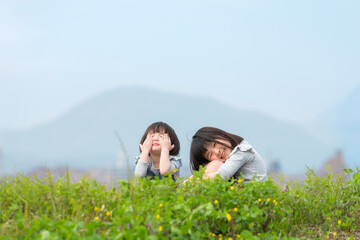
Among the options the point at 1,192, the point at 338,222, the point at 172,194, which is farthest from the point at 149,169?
the point at 338,222

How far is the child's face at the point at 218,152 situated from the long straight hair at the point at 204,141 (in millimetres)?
34

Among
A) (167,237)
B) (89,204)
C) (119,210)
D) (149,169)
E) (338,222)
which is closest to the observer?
(167,237)

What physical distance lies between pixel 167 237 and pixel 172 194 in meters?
0.80

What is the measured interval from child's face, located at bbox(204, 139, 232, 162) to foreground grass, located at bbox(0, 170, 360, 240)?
0.82m

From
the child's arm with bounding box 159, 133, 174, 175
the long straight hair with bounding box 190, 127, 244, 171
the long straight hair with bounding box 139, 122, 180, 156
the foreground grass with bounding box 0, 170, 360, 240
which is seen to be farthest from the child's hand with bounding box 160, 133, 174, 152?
the foreground grass with bounding box 0, 170, 360, 240

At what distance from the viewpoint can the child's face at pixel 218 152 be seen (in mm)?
5180

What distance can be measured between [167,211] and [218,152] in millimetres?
1782

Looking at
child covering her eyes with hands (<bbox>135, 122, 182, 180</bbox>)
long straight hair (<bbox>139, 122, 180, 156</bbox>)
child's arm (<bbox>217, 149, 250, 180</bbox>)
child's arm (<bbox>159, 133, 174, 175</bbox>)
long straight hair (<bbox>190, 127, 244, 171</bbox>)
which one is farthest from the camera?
long straight hair (<bbox>139, 122, 180, 156</bbox>)

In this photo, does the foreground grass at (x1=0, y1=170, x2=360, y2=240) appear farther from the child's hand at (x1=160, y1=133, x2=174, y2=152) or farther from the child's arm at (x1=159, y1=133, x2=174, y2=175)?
the child's hand at (x1=160, y1=133, x2=174, y2=152)

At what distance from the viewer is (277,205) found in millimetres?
4199

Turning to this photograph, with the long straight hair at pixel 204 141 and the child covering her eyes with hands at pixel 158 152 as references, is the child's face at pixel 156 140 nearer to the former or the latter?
the child covering her eyes with hands at pixel 158 152

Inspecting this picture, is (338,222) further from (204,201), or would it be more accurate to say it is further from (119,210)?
(119,210)

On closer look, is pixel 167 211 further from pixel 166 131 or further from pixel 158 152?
pixel 166 131

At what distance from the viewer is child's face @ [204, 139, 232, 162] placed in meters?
5.18
